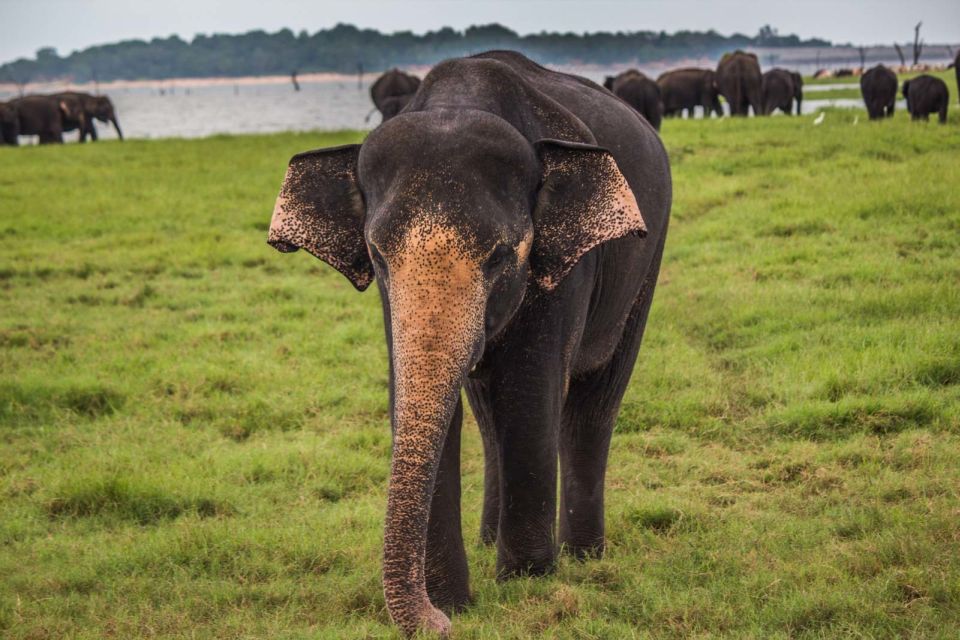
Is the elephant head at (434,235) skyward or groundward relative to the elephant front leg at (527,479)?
skyward

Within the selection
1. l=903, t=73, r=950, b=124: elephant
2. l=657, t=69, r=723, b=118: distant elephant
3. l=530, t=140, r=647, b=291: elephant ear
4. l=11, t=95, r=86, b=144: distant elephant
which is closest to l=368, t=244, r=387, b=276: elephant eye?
l=530, t=140, r=647, b=291: elephant ear

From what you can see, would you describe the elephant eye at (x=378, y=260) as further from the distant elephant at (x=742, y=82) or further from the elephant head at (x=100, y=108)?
the elephant head at (x=100, y=108)

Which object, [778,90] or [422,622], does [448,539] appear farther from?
[778,90]

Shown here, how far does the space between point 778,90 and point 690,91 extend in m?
4.95

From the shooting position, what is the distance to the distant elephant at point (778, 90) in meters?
28.9

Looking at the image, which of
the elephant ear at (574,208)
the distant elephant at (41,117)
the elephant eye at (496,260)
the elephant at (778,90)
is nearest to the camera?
the elephant eye at (496,260)

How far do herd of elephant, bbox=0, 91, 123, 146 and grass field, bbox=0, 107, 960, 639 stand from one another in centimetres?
2303

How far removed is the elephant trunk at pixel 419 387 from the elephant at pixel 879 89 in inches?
812

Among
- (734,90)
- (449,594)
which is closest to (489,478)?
(449,594)

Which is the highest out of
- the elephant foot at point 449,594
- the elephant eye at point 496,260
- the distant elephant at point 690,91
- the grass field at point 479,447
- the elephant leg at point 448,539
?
the elephant eye at point 496,260

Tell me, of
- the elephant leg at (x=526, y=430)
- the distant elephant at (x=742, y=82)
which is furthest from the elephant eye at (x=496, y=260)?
the distant elephant at (x=742, y=82)

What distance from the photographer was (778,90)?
29219 millimetres

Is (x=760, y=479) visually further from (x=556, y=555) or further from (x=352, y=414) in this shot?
(x=352, y=414)

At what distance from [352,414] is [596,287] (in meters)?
3.08
